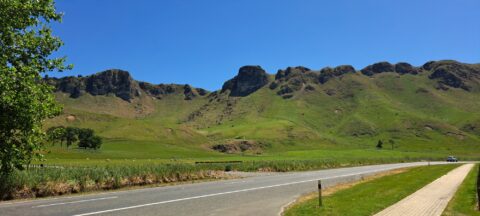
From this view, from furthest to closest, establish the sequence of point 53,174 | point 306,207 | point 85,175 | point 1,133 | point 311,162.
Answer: point 311,162, point 85,175, point 53,174, point 1,133, point 306,207

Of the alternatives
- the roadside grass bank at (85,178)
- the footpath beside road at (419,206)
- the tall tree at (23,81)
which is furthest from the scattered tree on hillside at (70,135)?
the footpath beside road at (419,206)

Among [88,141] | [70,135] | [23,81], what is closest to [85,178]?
[23,81]

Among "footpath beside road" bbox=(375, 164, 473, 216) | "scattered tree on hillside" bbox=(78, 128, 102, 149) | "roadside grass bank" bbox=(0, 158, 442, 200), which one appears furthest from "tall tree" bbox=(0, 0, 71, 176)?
"scattered tree on hillside" bbox=(78, 128, 102, 149)

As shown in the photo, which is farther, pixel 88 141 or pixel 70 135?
pixel 70 135

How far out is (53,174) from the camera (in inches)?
990

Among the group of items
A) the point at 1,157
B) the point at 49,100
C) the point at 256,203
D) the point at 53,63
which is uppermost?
the point at 53,63

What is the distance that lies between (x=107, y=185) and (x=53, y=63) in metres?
9.25

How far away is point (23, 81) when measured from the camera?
2072cm

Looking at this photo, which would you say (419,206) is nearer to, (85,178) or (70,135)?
(85,178)

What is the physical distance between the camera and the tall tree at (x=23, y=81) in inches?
814

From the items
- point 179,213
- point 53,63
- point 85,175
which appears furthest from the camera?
point 85,175

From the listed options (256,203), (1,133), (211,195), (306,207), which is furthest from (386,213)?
(1,133)

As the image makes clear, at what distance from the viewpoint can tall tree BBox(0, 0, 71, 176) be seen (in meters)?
20.7

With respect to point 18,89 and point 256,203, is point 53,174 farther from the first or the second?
point 256,203
